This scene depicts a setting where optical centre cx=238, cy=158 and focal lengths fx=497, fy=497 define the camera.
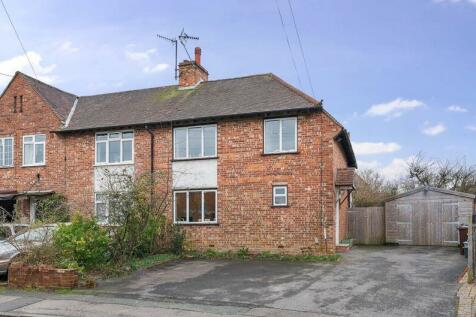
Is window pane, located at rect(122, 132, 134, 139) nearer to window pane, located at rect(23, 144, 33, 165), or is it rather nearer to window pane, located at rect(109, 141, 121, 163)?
window pane, located at rect(109, 141, 121, 163)

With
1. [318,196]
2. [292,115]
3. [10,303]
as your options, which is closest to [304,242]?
[318,196]

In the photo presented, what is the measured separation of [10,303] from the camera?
10.9 metres

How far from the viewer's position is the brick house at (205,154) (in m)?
17.8

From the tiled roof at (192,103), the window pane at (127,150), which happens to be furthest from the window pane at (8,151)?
the window pane at (127,150)

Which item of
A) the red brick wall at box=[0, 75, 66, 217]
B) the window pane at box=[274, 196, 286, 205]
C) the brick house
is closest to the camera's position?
the brick house

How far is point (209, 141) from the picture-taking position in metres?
19.4

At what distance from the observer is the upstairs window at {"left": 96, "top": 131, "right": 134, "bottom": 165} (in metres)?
20.7

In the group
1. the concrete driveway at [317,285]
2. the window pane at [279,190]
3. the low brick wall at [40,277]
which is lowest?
the concrete driveway at [317,285]

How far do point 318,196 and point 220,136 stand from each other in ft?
14.5

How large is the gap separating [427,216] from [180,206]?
11.0m

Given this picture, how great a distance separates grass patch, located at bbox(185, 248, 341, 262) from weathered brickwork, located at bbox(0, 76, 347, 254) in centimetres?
23

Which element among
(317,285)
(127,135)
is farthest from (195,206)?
(317,285)

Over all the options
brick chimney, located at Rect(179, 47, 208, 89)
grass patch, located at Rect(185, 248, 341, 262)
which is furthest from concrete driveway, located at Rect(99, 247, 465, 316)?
brick chimney, located at Rect(179, 47, 208, 89)

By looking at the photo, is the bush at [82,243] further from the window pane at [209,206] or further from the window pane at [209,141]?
the window pane at [209,141]
